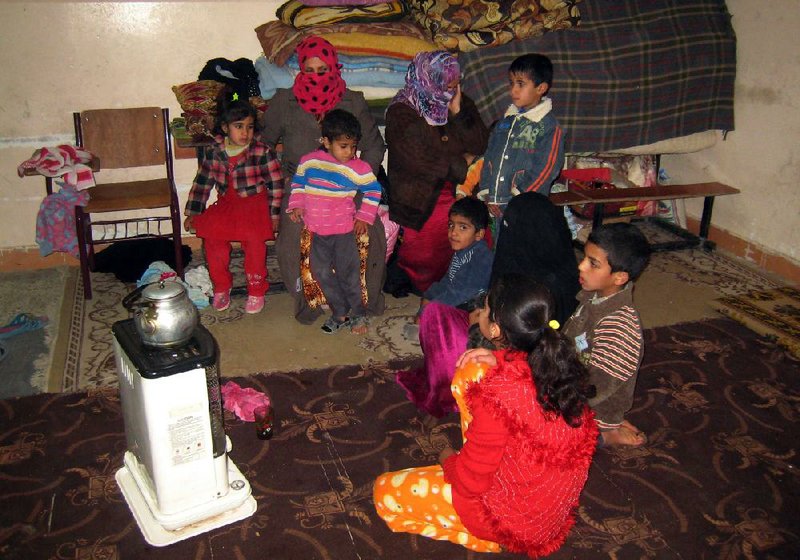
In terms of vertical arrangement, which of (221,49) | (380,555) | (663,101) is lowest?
(380,555)

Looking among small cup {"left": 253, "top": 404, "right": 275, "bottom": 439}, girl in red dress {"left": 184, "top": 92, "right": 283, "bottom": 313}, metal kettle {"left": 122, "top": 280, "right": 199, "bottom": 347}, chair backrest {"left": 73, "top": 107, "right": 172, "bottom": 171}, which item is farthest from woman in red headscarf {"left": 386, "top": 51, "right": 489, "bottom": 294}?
metal kettle {"left": 122, "top": 280, "right": 199, "bottom": 347}

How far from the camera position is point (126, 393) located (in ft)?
8.13

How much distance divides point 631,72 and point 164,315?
12.5 ft

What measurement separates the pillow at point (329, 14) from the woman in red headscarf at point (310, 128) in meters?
0.37

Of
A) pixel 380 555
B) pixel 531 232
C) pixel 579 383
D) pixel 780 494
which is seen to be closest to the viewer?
pixel 579 383

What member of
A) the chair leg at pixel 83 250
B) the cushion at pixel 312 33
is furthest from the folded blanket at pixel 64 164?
the cushion at pixel 312 33

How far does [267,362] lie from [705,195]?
133 inches

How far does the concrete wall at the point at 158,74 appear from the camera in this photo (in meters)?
4.24

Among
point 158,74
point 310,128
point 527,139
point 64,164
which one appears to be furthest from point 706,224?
point 64,164

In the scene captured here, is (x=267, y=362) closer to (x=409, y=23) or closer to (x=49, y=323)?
(x=49, y=323)

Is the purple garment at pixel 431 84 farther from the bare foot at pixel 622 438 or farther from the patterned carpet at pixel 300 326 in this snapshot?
the bare foot at pixel 622 438

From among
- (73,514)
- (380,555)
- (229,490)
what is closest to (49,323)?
(73,514)

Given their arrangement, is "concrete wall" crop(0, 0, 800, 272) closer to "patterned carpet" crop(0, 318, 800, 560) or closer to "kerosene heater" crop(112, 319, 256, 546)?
"patterned carpet" crop(0, 318, 800, 560)

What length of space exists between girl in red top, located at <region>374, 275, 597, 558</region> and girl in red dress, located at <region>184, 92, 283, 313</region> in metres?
2.13
